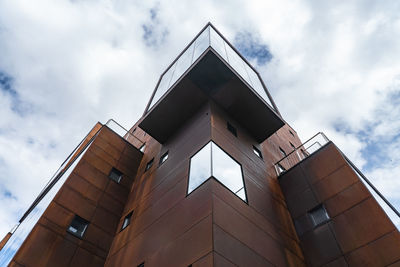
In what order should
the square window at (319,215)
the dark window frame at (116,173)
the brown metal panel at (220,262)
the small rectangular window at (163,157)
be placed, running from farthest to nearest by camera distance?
the dark window frame at (116,173) < the small rectangular window at (163,157) < the square window at (319,215) < the brown metal panel at (220,262)

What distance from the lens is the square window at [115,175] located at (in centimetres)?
1695

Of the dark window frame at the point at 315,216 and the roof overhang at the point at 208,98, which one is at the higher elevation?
the roof overhang at the point at 208,98

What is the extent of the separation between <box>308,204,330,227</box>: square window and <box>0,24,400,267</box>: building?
0.24 ft

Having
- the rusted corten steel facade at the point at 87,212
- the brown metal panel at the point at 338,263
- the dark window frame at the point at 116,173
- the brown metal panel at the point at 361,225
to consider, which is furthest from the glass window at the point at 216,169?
the dark window frame at the point at 116,173

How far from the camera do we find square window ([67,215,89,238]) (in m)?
12.8

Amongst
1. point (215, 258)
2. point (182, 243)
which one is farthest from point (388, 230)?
point (182, 243)

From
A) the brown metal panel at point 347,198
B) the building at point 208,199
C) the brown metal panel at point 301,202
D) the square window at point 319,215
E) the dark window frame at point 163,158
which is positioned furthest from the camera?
the dark window frame at point 163,158

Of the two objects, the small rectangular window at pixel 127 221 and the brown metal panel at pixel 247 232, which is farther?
the small rectangular window at pixel 127 221

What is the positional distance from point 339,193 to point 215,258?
738cm

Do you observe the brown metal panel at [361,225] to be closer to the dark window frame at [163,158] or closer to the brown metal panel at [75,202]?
the dark window frame at [163,158]

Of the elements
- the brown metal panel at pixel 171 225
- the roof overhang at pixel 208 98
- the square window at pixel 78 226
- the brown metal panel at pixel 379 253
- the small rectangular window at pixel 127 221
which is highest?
the roof overhang at pixel 208 98

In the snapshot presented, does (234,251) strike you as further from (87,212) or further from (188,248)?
→ (87,212)

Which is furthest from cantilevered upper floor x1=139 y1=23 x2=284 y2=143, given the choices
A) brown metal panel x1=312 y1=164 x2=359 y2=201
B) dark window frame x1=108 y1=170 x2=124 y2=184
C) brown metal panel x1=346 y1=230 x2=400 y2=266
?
brown metal panel x1=346 y1=230 x2=400 y2=266

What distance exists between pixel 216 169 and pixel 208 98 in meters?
6.66
